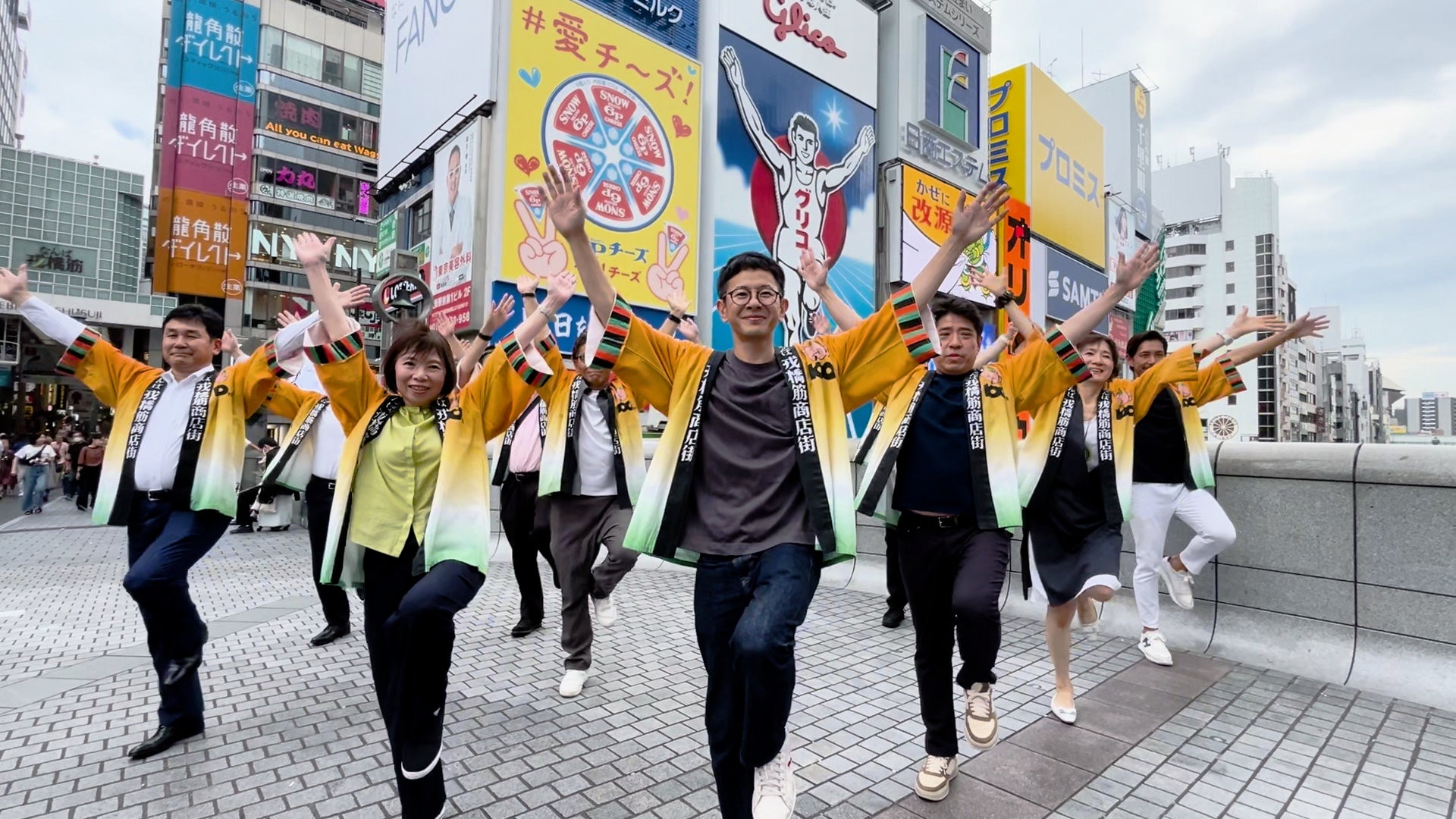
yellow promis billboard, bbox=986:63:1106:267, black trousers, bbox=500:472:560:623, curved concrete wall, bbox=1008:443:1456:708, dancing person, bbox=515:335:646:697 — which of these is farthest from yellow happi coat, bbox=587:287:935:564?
yellow promis billboard, bbox=986:63:1106:267

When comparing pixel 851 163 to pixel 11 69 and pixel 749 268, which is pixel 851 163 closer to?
pixel 749 268

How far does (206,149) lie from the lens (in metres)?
34.9

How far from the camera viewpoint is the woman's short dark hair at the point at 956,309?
3586 mm

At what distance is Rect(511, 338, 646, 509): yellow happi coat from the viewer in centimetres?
499

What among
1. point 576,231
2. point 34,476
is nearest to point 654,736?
point 576,231

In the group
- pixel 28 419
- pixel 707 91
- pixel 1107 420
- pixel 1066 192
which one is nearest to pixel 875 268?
pixel 707 91

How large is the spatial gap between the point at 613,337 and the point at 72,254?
58.8m

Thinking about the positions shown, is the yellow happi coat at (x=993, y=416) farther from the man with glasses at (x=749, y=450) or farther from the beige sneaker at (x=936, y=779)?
the beige sneaker at (x=936, y=779)

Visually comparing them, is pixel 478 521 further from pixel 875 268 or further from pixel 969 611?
pixel 875 268

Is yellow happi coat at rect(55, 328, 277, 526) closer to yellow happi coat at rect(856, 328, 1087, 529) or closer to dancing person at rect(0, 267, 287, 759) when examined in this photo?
dancing person at rect(0, 267, 287, 759)

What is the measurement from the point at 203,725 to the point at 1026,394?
182 inches

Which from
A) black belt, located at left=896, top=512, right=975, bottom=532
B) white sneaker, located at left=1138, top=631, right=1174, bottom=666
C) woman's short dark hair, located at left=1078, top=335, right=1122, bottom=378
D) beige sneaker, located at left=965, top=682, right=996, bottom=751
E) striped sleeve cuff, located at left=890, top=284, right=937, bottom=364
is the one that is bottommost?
white sneaker, located at left=1138, top=631, right=1174, bottom=666

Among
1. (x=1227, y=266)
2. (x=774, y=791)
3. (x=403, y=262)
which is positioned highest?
(x=1227, y=266)

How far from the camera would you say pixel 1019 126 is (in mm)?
30062
